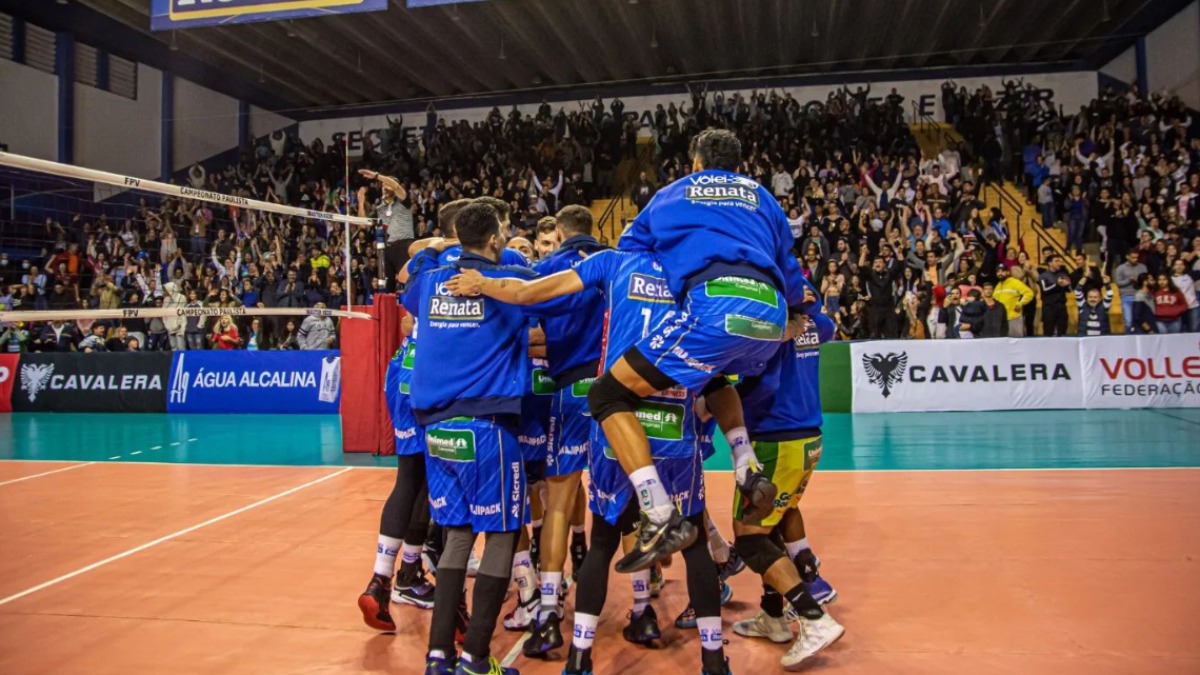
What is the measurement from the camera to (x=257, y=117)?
2623 centimetres

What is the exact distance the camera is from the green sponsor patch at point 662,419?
3.51 meters

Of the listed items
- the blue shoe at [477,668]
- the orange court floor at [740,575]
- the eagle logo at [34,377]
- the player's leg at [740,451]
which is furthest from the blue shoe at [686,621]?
the eagle logo at [34,377]

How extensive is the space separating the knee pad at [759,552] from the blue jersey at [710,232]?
3.83ft

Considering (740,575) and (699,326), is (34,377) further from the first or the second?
(699,326)

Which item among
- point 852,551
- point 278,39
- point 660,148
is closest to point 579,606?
point 852,551

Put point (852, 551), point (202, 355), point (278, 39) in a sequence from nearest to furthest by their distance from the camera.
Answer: point (852, 551)
point (202, 355)
point (278, 39)

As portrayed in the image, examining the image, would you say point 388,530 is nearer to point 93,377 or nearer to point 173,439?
point 173,439

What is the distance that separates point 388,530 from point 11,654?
6.15 ft

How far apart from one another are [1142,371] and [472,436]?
12650 millimetres

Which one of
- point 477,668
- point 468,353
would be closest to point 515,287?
point 468,353

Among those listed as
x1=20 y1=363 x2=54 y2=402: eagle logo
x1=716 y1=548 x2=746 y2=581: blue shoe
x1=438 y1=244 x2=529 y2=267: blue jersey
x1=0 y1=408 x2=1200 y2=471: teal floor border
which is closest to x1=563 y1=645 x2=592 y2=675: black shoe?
x1=716 y1=548 x2=746 y2=581: blue shoe

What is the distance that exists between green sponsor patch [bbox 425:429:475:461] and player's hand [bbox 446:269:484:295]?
60cm

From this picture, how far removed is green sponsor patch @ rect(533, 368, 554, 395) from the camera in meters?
4.39

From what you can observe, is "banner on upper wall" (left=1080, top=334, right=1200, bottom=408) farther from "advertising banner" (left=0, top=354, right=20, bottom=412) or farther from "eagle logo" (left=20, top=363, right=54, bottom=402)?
"advertising banner" (left=0, top=354, right=20, bottom=412)
